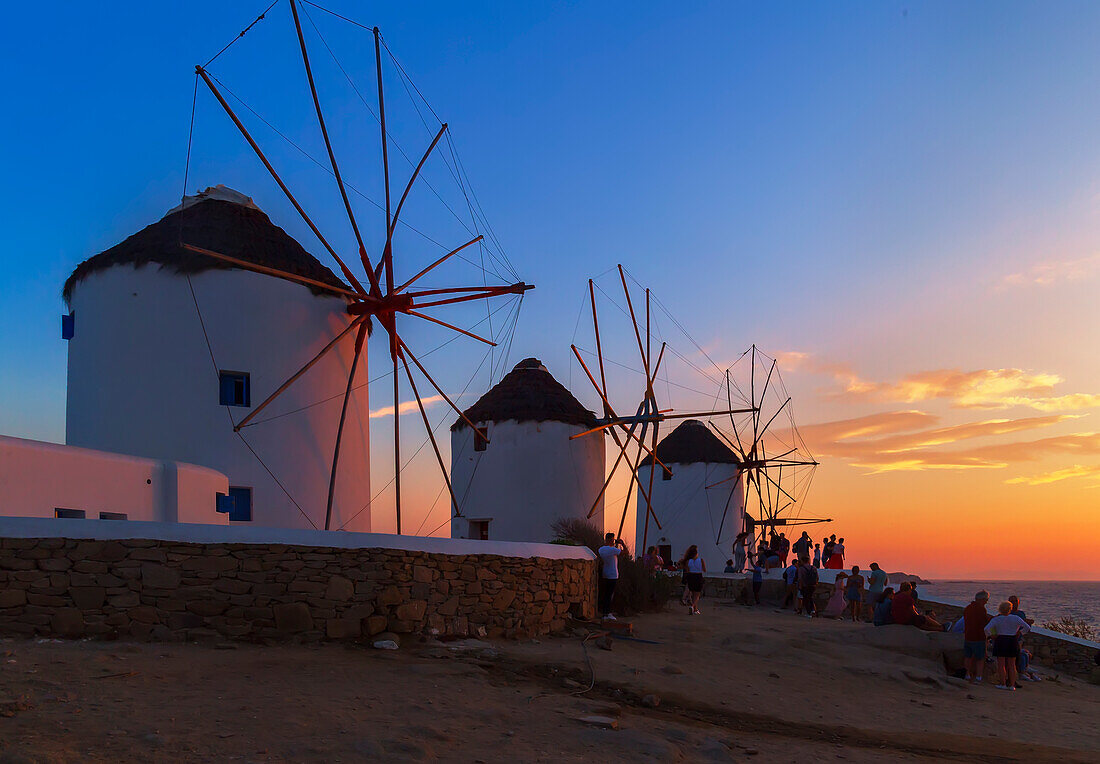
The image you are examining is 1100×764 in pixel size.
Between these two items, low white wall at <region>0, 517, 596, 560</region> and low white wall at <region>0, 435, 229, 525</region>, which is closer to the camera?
low white wall at <region>0, 517, 596, 560</region>

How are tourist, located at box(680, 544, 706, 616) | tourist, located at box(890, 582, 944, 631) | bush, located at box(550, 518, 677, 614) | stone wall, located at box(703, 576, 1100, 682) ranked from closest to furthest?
tourist, located at box(890, 582, 944, 631) → bush, located at box(550, 518, 677, 614) → stone wall, located at box(703, 576, 1100, 682) → tourist, located at box(680, 544, 706, 616)

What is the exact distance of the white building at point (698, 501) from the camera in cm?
3412

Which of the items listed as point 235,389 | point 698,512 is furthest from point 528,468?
point 235,389

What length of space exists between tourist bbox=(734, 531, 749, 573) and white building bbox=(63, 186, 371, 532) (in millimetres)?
19370

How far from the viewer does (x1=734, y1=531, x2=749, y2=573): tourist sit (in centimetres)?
3175

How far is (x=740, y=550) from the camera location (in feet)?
108

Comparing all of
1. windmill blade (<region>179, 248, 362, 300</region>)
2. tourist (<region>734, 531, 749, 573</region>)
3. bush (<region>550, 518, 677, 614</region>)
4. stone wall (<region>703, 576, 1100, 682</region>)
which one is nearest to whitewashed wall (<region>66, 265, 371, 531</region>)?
windmill blade (<region>179, 248, 362, 300</region>)

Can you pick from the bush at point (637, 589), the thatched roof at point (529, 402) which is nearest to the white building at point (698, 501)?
the thatched roof at point (529, 402)

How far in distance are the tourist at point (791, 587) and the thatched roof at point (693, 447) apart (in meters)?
14.5

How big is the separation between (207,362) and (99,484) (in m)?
3.33

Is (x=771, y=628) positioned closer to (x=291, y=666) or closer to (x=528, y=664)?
(x=528, y=664)

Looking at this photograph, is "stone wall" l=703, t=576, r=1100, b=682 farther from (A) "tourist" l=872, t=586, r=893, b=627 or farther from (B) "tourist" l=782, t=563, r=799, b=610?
(A) "tourist" l=872, t=586, r=893, b=627

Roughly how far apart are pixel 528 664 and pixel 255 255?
28.5 feet

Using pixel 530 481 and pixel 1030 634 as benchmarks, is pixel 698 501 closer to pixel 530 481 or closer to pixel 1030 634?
pixel 530 481
